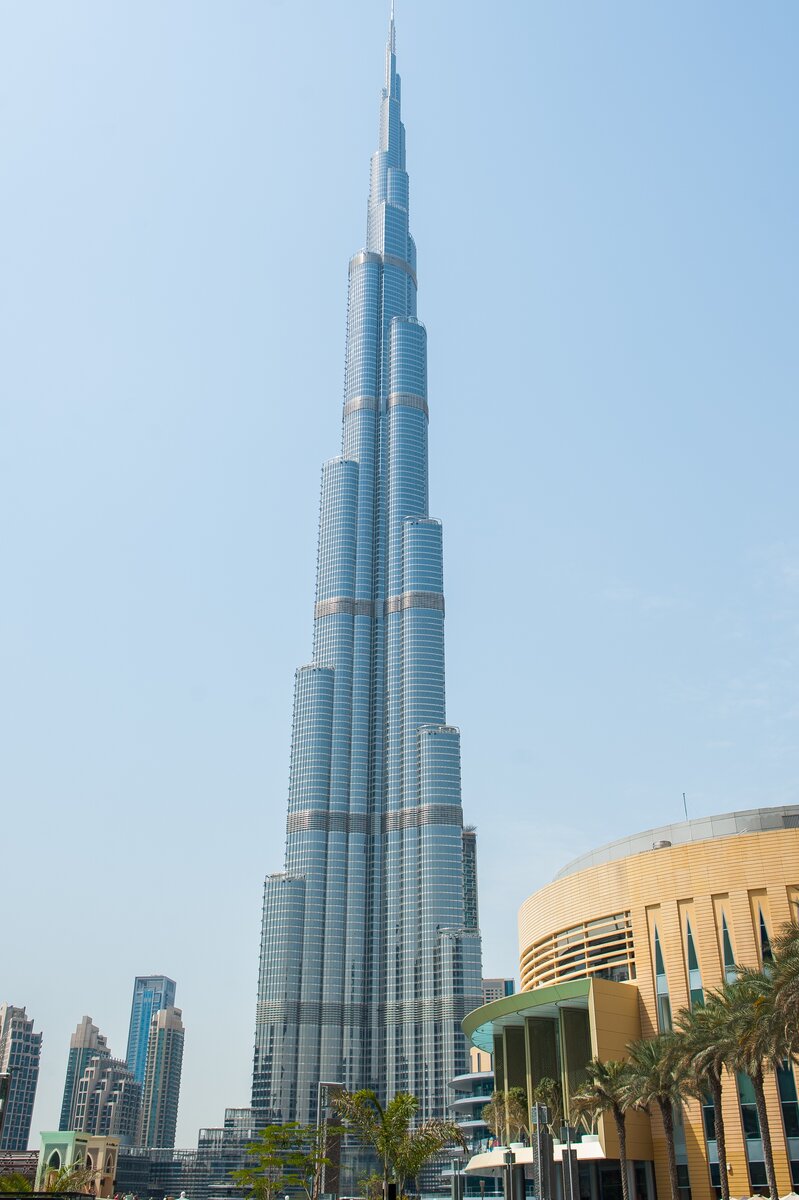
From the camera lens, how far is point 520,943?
104562mm

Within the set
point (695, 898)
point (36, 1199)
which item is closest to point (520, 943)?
point (695, 898)

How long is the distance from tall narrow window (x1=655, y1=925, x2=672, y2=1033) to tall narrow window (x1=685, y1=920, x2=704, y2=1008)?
2.15 meters

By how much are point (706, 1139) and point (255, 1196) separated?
32245 millimetres

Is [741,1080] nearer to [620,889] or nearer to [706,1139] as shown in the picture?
[706,1139]

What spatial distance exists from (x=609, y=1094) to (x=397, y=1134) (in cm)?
1411

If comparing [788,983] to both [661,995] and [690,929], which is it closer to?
[690,929]

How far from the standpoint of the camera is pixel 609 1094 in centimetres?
6762

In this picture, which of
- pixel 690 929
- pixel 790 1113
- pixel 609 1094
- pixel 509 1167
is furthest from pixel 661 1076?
pixel 690 929

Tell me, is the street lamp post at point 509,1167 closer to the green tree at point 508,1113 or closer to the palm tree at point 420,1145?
the palm tree at point 420,1145

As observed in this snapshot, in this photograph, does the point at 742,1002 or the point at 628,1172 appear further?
the point at 628,1172

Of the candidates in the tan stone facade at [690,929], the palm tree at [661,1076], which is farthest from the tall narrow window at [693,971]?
the palm tree at [661,1076]

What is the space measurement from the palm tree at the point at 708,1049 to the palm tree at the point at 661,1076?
67 cm

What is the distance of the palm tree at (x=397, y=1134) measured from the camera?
60.8 metres

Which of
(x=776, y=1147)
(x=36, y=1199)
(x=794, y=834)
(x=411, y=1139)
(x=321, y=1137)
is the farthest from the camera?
(x=321, y=1137)
